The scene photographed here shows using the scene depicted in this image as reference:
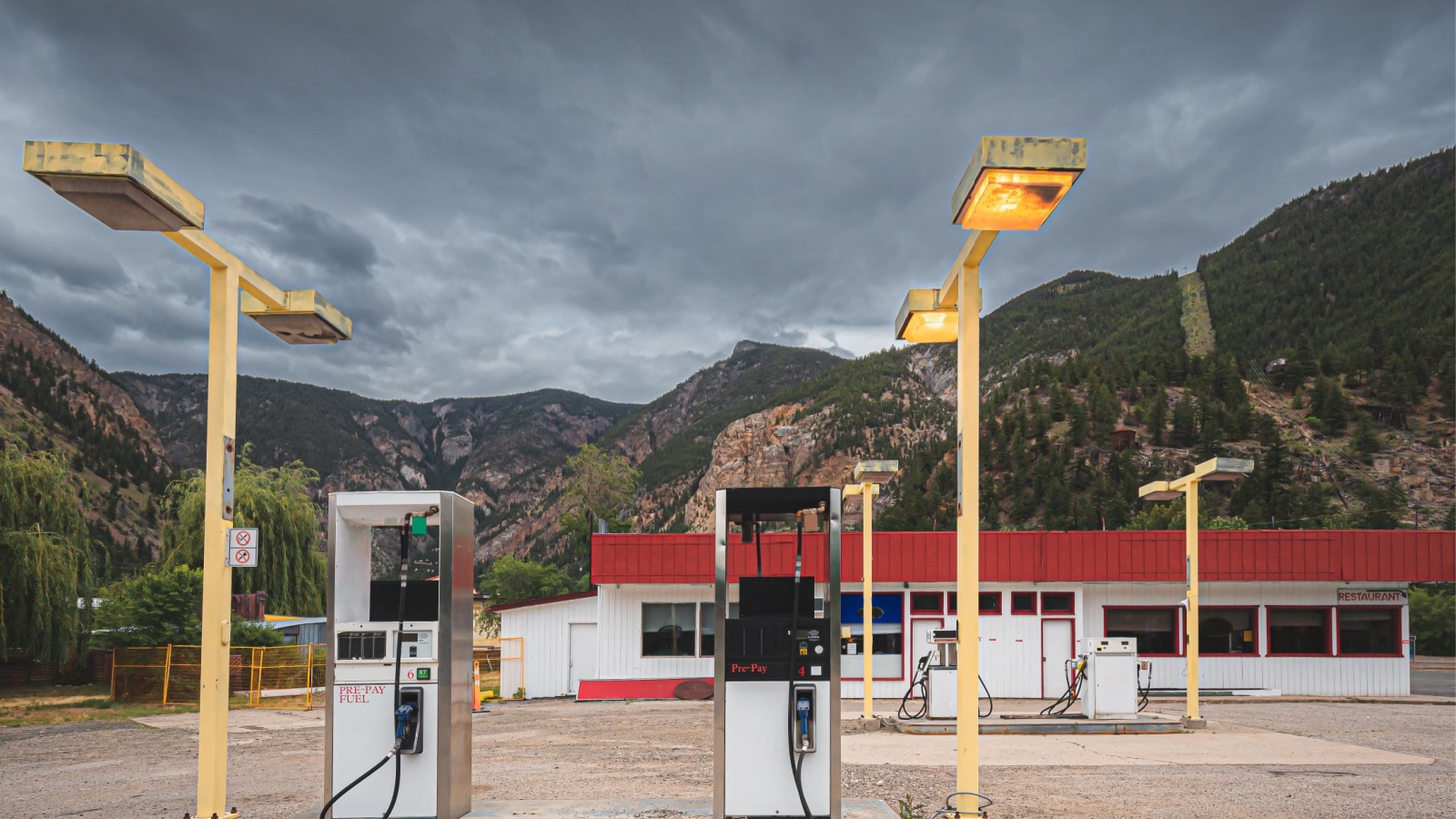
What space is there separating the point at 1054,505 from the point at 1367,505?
19324mm

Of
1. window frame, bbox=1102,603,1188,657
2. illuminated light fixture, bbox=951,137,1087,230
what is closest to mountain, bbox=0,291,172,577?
window frame, bbox=1102,603,1188,657

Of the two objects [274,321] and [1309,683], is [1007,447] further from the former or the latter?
[274,321]

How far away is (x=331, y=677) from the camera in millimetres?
7551

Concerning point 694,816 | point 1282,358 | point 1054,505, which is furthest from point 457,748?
point 1282,358

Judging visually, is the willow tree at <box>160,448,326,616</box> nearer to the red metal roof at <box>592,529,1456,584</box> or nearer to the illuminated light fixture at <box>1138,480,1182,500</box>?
the red metal roof at <box>592,529,1456,584</box>

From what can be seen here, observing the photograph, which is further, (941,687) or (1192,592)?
(941,687)

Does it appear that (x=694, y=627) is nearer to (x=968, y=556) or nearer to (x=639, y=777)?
(x=639, y=777)

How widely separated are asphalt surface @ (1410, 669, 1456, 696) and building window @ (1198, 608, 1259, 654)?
5.41 m

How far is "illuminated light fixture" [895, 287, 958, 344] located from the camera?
29.0 feet

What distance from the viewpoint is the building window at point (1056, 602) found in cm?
2462

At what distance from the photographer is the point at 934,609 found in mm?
24797

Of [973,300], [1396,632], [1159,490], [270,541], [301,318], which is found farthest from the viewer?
[270,541]

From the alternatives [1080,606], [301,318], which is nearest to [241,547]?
[301,318]

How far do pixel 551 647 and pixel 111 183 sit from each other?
69.7 feet
